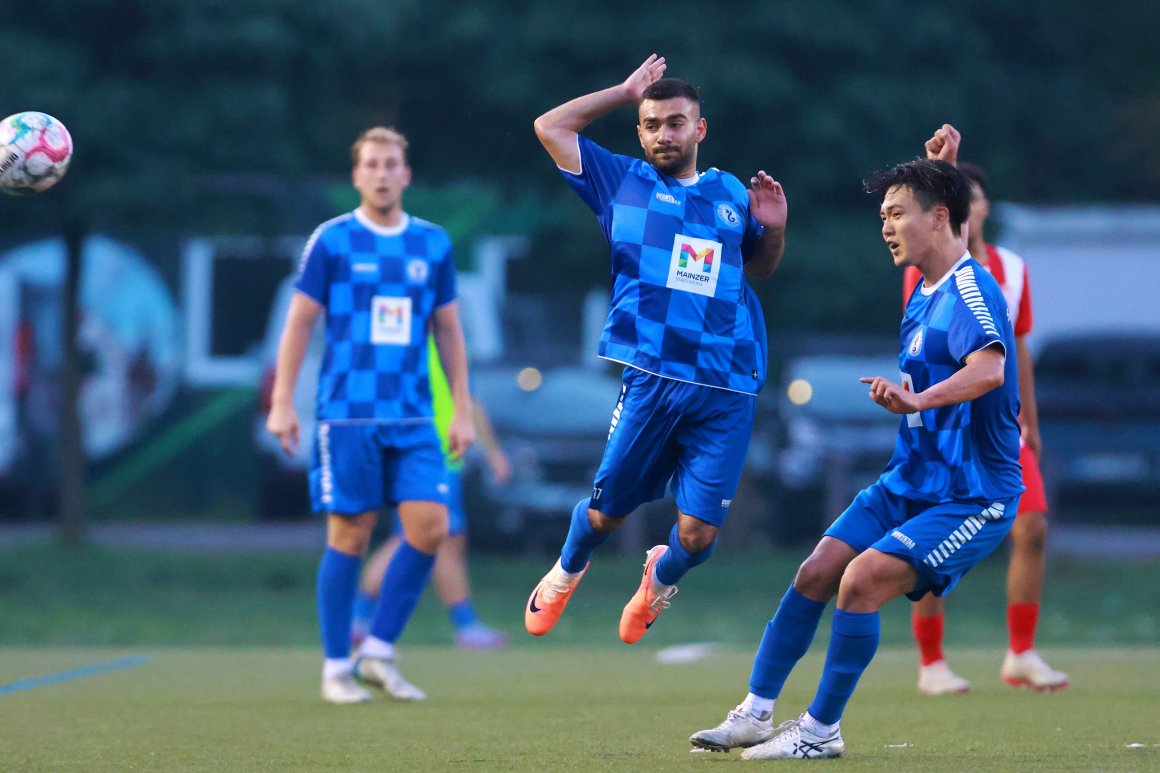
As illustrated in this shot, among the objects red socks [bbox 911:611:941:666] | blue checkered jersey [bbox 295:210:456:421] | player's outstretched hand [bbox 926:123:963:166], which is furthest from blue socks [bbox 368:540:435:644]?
player's outstretched hand [bbox 926:123:963:166]

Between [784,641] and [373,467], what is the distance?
259 cm

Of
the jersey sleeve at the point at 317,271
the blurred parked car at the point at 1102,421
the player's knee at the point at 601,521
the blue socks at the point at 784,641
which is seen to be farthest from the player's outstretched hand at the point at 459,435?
the blurred parked car at the point at 1102,421

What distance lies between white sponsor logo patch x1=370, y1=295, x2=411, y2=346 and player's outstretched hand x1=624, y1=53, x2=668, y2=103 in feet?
6.63

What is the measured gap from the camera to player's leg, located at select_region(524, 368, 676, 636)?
269 inches

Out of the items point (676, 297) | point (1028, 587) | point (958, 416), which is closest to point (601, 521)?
point (676, 297)

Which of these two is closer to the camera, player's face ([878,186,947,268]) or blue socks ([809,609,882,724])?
blue socks ([809,609,882,724])

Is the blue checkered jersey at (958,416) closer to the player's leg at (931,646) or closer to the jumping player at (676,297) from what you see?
the jumping player at (676,297)

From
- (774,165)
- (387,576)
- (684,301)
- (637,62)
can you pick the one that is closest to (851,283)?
(774,165)

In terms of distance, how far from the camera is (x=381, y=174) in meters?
8.37

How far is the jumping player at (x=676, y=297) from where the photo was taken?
6789 mm

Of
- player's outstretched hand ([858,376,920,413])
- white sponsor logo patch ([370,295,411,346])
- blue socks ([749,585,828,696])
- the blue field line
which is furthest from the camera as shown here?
the blue field line

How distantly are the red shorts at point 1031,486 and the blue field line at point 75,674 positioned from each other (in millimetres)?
4724

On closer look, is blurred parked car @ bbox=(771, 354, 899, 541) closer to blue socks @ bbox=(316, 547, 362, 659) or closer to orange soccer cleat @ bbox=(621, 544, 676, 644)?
blue socks @ bbox=(316, 547, 362, 659)

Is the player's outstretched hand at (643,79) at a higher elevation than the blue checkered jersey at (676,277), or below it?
higher
